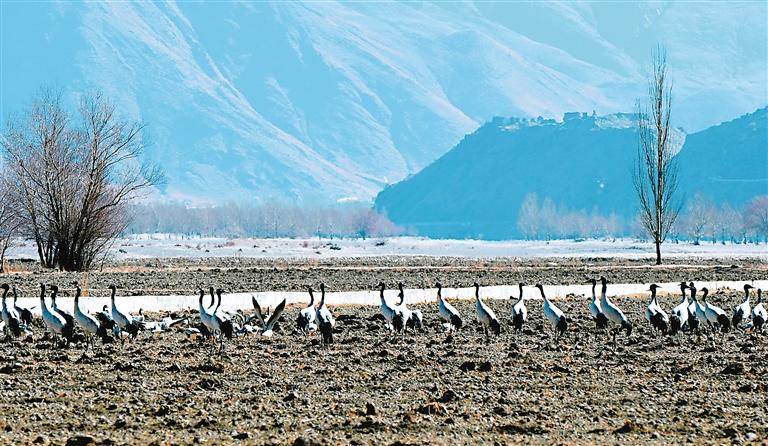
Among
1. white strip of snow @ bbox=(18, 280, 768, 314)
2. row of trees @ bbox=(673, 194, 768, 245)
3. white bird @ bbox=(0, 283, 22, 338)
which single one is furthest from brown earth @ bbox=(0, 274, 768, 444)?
row of trees @ bbox=(673, 194, 768, 245)

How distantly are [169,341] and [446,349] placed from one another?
5.13 meters

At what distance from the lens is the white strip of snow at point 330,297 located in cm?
3128

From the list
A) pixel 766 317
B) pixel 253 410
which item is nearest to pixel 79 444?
pixel 253 410

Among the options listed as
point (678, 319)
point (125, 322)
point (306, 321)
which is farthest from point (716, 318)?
point (125, 322)

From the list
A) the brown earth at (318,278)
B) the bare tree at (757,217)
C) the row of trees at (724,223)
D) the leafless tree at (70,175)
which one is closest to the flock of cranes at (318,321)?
the brown earth at (318,278)

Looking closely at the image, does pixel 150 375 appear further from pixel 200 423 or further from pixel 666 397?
pixel 666 397

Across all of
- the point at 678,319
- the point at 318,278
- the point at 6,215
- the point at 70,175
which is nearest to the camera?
the point at 678,319

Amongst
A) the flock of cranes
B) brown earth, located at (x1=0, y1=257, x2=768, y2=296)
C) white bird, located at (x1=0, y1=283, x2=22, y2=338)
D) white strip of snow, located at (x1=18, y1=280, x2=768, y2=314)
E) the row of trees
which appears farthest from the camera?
the row of trees

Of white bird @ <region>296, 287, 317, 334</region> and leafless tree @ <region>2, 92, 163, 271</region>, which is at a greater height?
leafless tree @ <region>2, 92, 163, 271</region>

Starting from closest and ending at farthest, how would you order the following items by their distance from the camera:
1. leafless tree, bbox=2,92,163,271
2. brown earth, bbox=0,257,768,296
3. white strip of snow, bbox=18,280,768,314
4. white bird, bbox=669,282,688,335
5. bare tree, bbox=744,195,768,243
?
white bird, bbox=669,282,688,335 → white strip of snow, bbox=18,280,768,314 → brown earth, bbox=0,257,768,296 → leafless tree, bbox=2,92,163,271 → bare tree, bbox=744,195,768,243

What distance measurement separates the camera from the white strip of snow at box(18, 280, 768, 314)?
31281 millimetres

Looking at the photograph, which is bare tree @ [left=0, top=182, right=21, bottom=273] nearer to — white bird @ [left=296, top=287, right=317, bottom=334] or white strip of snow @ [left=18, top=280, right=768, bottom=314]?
white strip of snow @ [left=18, top=280, right=768, bottom=314]

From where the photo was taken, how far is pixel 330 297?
36.2m

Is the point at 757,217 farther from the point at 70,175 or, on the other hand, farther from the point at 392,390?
the point at 392,390
